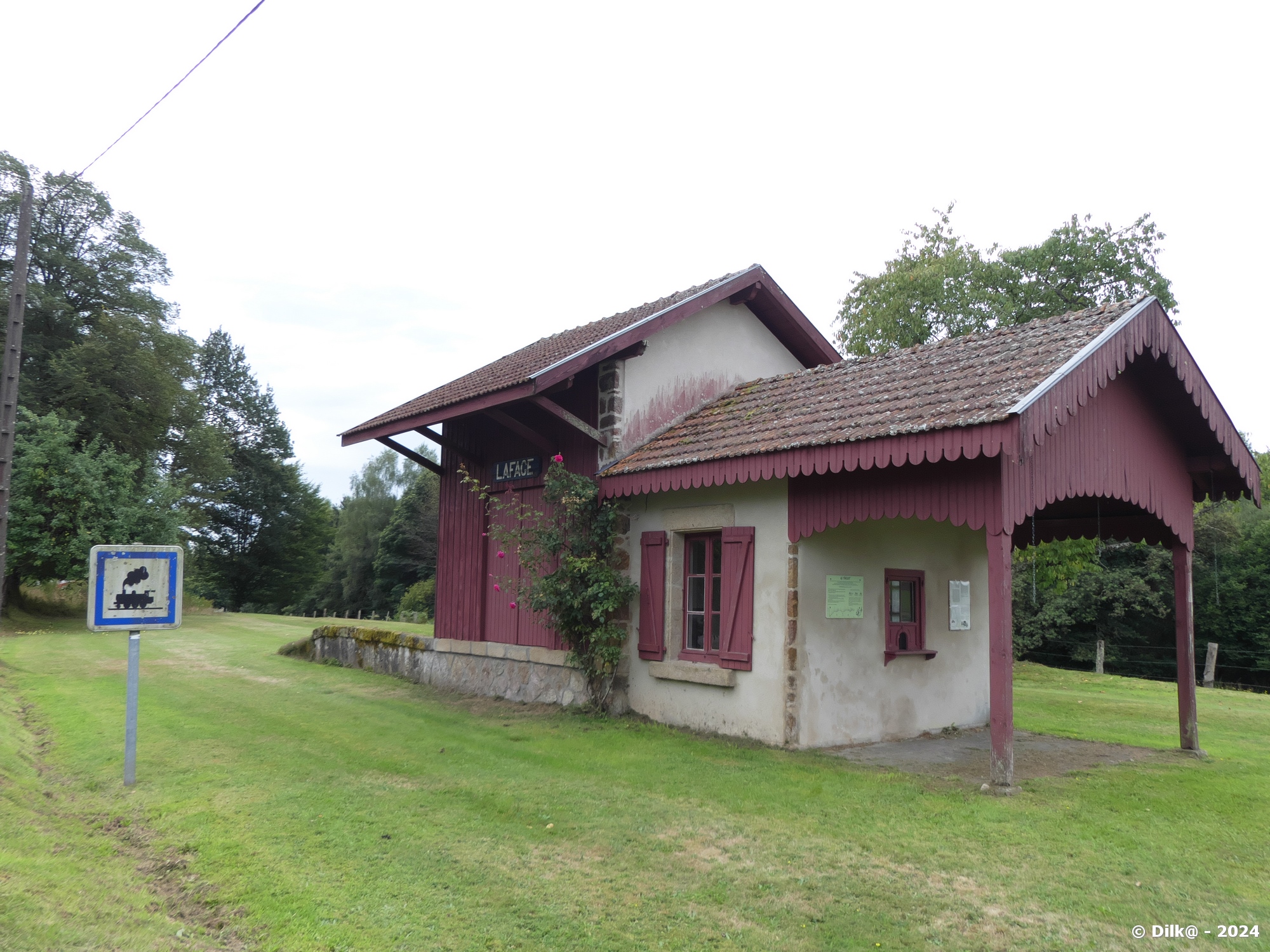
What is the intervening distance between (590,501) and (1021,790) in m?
5.45

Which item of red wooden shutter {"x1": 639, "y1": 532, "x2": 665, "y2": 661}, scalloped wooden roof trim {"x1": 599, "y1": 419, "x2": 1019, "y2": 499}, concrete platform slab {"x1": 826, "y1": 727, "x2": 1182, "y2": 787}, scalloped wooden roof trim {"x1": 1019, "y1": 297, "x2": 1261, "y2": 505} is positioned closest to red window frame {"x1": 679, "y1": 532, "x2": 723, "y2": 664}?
red wooden shutter {"x1": 639, "y1": 532, "x2": 665, "y2": 661}

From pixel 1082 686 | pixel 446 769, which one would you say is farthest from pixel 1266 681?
pixel 446 769

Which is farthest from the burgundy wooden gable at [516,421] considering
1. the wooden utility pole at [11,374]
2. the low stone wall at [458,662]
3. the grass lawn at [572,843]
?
the wooden utility pole at [11,374]

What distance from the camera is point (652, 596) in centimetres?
1023

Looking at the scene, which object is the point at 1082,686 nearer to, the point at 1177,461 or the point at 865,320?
the point at 1177,461

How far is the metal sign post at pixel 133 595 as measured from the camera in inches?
262

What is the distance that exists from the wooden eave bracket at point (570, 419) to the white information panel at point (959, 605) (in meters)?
4.35

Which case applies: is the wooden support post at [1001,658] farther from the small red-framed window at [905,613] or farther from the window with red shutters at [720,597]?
the window with red shutters at [720,597]

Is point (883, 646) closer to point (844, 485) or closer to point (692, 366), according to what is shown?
point (844, 485)

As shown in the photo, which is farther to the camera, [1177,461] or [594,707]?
[594,707]

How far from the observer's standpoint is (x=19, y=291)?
452 inches

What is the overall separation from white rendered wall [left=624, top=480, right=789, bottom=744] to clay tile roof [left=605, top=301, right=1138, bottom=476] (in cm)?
60

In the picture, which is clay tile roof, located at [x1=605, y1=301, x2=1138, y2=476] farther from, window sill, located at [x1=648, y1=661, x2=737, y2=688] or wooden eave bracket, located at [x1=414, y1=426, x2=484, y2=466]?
wooden eave bracket, located at [x1=414, y1=426, x2=484, y2=466]

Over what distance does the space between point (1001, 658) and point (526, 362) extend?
25.6 feet
